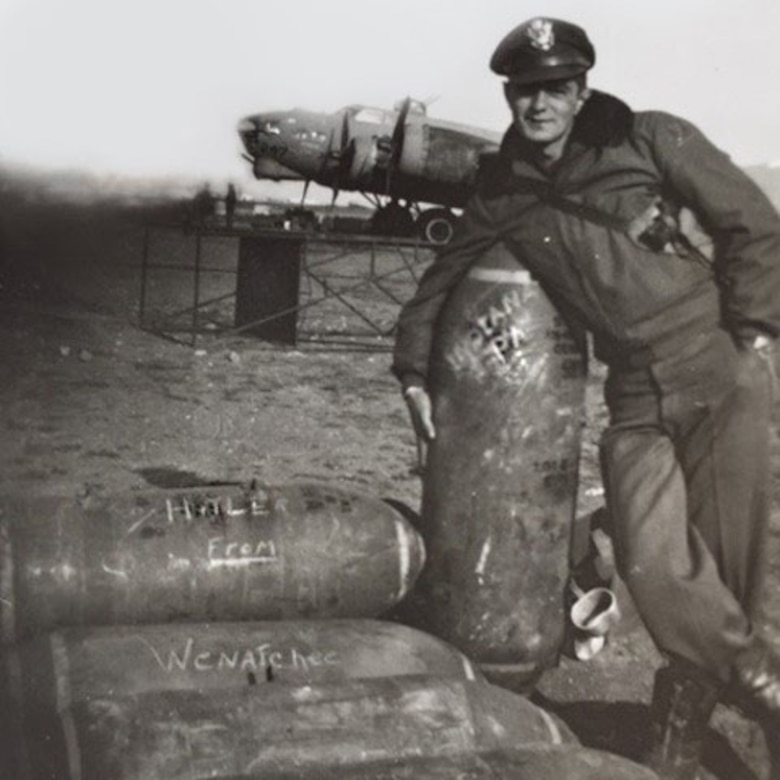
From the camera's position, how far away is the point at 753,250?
3.50 meters

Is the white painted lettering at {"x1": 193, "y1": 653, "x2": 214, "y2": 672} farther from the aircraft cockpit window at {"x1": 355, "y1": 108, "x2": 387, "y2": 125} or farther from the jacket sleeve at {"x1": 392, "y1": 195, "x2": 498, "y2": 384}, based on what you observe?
the aircraft cockpit window at {"x1": 355, "y1": 108, "x2": 387, "y2": 125}

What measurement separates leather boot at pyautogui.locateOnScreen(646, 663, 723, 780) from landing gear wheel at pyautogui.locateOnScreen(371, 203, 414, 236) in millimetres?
16842

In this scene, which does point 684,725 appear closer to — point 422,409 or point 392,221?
point 422,409

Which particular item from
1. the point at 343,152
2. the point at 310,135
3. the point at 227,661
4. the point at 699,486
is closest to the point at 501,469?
the point at 699,486

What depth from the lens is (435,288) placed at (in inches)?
159

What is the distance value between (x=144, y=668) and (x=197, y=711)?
50cm

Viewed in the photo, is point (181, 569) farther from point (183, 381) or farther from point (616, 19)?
point (183, 381)

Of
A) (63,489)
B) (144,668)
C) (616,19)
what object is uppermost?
(616,19)

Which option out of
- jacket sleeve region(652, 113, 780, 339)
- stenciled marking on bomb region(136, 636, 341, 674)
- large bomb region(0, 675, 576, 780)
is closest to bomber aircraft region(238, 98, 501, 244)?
jacket sleeve region(652, 113, 780, 339)

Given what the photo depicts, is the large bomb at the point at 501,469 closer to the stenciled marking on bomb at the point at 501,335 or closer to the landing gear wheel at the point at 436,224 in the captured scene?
the stenciled marking on bomb at the point at 501,335

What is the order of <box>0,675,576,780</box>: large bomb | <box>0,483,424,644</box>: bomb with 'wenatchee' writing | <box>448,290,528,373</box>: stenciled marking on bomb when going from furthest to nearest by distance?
1. <box>448,290,528,373</box>: stenciled marking on bomb
2. <box>0,483,424,644</box>: bomb with 'wenatchee' writing
3. <box>0,675,576,780</box>: large bomb

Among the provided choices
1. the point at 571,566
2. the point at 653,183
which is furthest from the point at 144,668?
the point at 653,183

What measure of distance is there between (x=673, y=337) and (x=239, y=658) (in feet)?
6.09

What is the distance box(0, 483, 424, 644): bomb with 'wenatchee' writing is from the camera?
3502 millimetres
